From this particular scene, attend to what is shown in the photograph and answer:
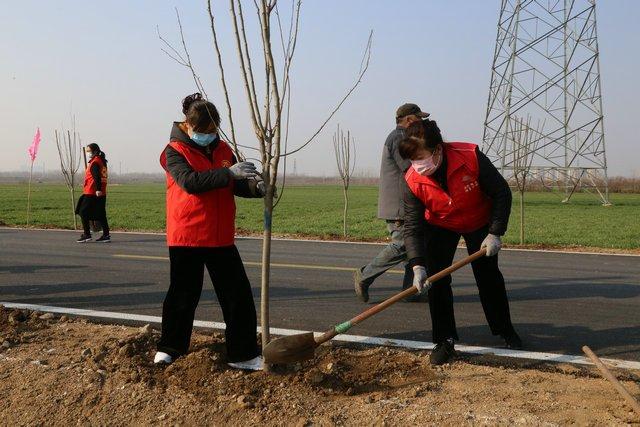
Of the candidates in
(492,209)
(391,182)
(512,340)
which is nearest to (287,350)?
(492,209)

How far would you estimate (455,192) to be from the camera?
14.1 ft

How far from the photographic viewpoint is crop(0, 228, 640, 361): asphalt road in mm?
5402

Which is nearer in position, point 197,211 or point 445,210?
point 197,211

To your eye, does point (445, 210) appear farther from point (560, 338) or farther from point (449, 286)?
point (560, 338)

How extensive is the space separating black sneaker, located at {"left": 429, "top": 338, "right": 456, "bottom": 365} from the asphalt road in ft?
2.30

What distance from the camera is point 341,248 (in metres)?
11.9

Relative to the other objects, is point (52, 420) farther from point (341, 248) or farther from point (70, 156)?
point (70, 156)

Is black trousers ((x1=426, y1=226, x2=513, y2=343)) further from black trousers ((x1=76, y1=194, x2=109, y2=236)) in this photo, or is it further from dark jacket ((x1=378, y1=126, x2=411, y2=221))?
black trousers ((x1=76, y1=194, x2=109, y2=236))

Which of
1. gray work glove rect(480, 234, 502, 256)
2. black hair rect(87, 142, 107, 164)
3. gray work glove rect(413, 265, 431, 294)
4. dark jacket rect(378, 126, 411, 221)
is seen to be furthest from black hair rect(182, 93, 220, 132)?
black hair rect(87, 142, 107, 164)

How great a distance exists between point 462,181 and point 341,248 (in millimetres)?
7746

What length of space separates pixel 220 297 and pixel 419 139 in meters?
1.71

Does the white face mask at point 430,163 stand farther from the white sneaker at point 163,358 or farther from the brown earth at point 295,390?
the white sneaker at point 163,358

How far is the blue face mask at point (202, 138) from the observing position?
12.9 feet

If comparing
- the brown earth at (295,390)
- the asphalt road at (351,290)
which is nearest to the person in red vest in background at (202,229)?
the brown earth at (295,390)
